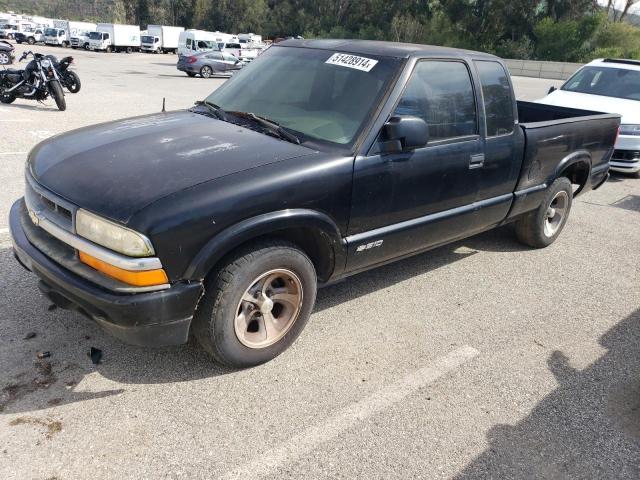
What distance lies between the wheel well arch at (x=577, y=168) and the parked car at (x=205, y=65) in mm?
22709

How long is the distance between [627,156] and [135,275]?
849cm

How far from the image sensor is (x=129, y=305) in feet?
8.33

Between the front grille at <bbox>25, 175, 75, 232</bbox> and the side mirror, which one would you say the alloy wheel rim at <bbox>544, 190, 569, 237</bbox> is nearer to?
the side mirror

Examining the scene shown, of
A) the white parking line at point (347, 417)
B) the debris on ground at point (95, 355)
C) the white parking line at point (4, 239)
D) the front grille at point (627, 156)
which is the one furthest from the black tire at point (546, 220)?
the white parking line at point (4, 239)

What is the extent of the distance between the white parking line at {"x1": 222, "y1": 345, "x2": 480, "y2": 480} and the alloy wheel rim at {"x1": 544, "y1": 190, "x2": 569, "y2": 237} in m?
2.51

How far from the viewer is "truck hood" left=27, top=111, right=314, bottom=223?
268 cm

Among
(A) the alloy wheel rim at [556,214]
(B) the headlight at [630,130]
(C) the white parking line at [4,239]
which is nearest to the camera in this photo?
(C) the white parking line at [4,239]

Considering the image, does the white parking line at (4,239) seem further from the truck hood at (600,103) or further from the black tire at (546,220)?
the truck hood at (600,103)

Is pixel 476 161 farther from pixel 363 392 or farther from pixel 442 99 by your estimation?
pixel 363 392

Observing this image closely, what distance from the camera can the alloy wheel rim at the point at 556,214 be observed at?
17.9ft

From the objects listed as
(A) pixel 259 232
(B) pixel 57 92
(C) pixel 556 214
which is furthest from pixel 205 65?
(A) pixel 259 232

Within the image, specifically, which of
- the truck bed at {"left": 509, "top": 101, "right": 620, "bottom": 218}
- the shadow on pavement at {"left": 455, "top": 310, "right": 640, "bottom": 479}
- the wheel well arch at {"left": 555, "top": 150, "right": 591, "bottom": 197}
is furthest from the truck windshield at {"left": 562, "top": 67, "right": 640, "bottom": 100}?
the shadow on pavement at {"left": 455, "top": 310, "right": 640, "bottom": 479}

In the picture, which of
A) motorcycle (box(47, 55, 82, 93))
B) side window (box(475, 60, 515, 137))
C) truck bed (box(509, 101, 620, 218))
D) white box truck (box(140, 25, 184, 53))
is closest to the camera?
side window (box(475, 60, 515, 137))

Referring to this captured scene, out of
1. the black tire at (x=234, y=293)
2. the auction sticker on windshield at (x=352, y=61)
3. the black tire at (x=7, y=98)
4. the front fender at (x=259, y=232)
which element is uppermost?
the auction sticker on windshield at (x=352, y=61)
